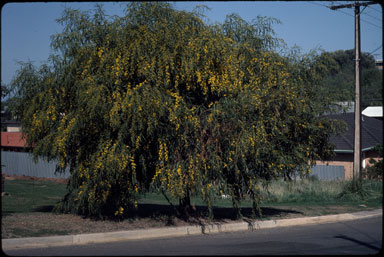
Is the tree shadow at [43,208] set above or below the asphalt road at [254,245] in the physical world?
above

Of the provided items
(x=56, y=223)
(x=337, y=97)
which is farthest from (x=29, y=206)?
(x=337, y=97)

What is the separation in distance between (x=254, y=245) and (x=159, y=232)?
2.47 meters

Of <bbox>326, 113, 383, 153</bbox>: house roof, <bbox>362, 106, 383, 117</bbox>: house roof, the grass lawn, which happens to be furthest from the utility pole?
<bbox>362, 106, 383, 117</bbox>: house roof

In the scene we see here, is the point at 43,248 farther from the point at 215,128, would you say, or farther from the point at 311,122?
the point at 311,122

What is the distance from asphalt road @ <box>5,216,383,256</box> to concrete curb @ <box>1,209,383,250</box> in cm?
28

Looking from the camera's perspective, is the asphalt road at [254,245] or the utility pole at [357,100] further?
the utility pole at [357,100]

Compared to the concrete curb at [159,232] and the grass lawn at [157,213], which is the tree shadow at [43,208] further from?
the concrete curb at [159,232]

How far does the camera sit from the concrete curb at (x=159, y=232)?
921cm

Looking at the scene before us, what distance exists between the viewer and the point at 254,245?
9.55 metres

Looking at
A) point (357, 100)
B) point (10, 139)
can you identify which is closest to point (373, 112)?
point (357, 100)

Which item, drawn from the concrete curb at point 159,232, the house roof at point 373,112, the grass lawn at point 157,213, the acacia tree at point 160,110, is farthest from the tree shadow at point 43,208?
the house roof at point 373,112

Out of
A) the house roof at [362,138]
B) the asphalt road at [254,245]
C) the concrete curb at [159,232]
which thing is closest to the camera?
the asphalt road at [254,245]

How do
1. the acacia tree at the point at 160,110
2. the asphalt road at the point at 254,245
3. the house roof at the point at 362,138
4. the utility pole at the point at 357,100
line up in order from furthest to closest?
the house roof at the point at 362,138
the utility pole at the point at 357,100
the acacia tree at the point at 160,110
the asphalt road at the point at 254,245

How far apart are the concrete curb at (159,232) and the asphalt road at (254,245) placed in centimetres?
28
